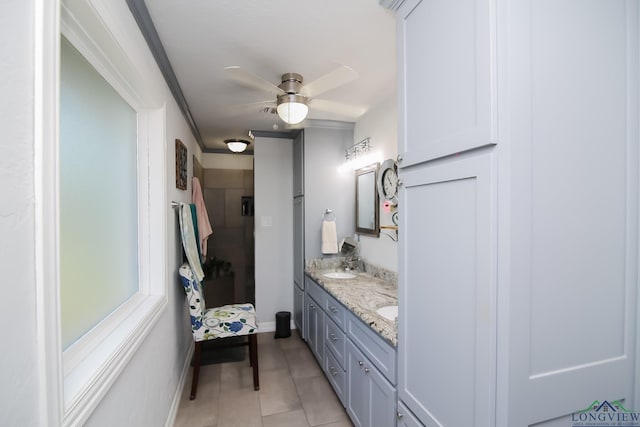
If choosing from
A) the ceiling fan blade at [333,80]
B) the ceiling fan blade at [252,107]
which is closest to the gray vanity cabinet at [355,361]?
the ceiling fan blade at [333,80]

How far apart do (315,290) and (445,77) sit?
218 centimetres

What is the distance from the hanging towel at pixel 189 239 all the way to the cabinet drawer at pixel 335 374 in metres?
1.21

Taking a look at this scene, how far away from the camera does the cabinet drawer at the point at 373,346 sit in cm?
141

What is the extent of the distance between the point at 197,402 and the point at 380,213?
80.7 inches

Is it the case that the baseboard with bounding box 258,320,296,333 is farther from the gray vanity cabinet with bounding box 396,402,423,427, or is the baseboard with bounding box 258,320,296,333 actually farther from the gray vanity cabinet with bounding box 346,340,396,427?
the gray vanity cabinet with bounding box 396,402,423,427

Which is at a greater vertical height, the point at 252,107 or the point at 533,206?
the point at 252,107

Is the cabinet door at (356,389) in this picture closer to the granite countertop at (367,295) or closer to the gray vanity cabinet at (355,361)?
the gray vanity cabinet at (355,361)

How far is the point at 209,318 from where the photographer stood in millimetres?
2414

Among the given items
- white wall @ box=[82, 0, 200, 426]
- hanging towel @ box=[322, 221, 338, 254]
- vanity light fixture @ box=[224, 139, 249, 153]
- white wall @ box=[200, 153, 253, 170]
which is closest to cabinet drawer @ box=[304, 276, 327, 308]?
hanging towel @ box=[322, 221, 338, 254]

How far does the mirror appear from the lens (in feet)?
8.86

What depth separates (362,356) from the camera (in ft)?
5.74

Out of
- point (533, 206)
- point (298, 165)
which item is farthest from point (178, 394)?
point (533, 206)

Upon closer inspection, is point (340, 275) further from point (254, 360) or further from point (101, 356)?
point (101, 356)

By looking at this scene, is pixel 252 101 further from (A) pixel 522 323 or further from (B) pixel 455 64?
(A) pixel 522 323
